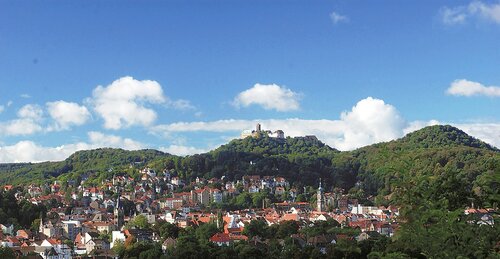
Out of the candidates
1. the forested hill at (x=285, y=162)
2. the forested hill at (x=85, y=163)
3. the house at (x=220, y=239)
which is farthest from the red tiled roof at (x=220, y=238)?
the forested hill at (x=85, y=163)

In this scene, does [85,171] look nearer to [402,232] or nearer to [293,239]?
[293,239]

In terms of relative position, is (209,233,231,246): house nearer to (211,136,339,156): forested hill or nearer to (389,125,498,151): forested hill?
(389,125,498,151): forested hill

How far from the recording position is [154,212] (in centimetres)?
6022

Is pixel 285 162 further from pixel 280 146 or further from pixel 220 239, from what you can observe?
pixel 220 239

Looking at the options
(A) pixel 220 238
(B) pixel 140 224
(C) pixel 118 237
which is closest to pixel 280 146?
(B) pixel 140 224

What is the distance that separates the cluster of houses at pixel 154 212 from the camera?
35.3m

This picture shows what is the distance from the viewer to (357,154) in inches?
3546

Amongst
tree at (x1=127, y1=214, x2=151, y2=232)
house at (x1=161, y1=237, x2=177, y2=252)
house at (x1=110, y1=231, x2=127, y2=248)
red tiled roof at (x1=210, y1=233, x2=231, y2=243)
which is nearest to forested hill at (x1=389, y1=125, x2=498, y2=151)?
tree at (x1=127, y1=214, x2=151, y2=232)

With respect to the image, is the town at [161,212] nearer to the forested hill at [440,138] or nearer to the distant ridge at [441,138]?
the forested hill at [440,138]

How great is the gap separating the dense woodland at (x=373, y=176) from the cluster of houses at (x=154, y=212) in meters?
2.09

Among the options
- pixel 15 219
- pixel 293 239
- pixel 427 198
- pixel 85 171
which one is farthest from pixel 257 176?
pixel 427 198

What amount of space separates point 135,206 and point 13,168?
64.3m

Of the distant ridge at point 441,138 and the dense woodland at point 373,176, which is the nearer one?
the dense woodland at point 373,176

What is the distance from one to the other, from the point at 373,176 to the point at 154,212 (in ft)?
147
